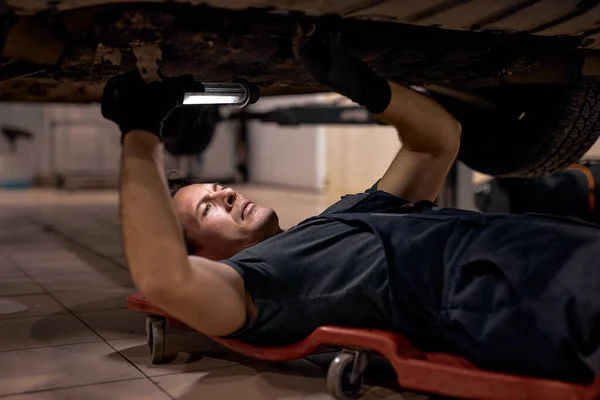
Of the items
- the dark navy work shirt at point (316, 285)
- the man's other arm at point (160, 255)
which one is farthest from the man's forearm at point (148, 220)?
the dark navy work shirt at point (316, 285)

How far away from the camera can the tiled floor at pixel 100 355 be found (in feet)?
4.42

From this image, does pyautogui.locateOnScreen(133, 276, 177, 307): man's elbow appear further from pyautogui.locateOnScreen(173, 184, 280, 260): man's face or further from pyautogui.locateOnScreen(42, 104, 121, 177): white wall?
pyautogui.locateOnScreen(42, 104, 121, 177): white wall

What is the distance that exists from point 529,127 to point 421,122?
68 centimetres

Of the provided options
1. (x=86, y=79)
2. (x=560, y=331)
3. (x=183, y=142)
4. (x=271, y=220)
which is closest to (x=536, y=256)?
(x=560, y=331)

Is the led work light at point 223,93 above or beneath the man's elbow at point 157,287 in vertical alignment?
above

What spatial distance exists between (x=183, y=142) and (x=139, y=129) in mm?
2067

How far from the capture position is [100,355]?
1.58 metres

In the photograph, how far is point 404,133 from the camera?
5.35 ft

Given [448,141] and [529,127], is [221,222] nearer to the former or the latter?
[448,141]

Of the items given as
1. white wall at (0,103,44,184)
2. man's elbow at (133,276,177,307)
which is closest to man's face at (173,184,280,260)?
man's elbow at (133,276,177,307)

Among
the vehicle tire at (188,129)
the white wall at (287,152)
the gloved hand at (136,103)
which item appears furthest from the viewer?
the white wall at (287,152)

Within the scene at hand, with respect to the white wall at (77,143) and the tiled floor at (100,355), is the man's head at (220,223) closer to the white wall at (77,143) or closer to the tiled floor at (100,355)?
the tiled floor at (100,355)

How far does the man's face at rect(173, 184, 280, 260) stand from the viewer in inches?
63.9

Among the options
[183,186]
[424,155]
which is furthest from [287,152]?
[424,155]
